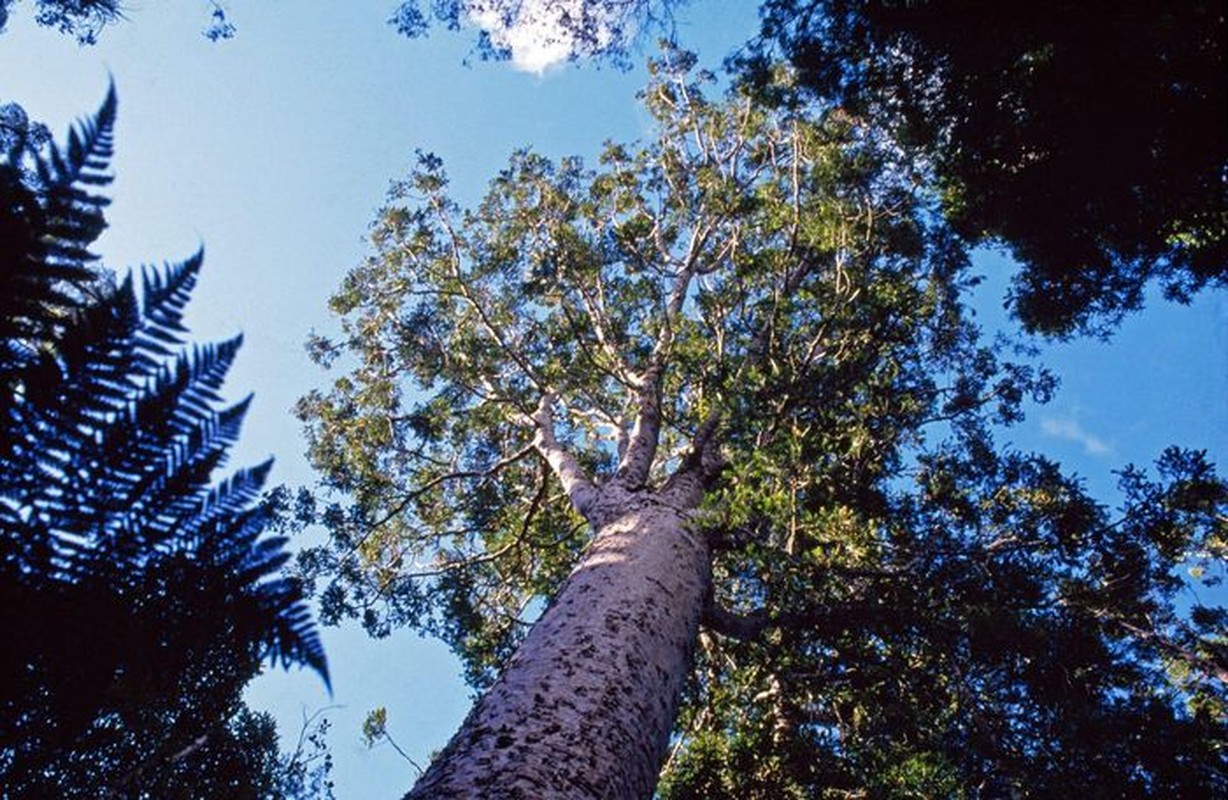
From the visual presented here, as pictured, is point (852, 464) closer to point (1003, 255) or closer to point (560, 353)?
point (1003, 255)

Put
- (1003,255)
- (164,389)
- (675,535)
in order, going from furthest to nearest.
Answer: (1003,255), (675,535), (164,389)

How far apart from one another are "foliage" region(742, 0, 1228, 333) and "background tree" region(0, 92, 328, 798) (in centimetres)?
529

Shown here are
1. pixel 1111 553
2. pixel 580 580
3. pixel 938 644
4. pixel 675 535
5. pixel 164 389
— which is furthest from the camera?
pixel 1111 553

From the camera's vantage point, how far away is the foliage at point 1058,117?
14.2ft

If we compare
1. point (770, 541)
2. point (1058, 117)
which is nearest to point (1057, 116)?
point (1058, 117)

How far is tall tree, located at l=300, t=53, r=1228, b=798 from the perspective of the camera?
12.4 ft

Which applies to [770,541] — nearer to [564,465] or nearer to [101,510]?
[564,465]

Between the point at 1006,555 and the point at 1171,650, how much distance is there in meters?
1.97

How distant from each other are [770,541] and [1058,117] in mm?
4711

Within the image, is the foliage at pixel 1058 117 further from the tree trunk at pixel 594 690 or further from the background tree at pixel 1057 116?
the tree trunk at pixel 594 690

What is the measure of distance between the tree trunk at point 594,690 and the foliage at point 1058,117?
4320 millimetres

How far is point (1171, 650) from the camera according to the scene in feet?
20.7

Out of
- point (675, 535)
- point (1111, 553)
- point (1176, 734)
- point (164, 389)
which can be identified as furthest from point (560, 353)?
point (164, 389)

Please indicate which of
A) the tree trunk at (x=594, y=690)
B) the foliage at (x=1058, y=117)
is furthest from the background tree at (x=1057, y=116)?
the tree trunk at (x=594, y=690)
